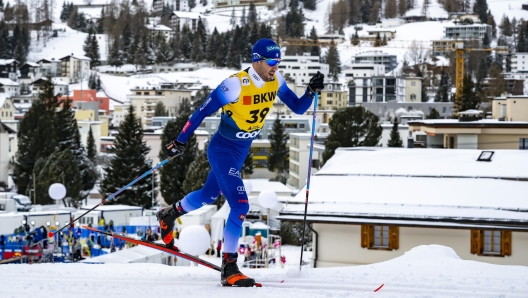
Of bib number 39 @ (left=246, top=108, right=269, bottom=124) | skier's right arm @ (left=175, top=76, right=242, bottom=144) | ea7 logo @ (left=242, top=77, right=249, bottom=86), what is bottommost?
bib number 39 @ (left=246, top=108, right=269, bottom=124)

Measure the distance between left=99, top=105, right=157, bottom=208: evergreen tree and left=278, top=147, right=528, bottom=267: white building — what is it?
1040 inches

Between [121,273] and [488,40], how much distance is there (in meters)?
174

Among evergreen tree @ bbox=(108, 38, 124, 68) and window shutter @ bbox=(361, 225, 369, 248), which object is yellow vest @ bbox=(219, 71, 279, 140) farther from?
evergreen tree @ bbox=(108, 38, 124, 68)

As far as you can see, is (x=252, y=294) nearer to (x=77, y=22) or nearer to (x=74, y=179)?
(x=74, y=179)

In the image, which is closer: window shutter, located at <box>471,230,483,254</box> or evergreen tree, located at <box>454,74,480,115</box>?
window shutter, located at <box>471,230,483,254</box>

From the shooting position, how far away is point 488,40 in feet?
564

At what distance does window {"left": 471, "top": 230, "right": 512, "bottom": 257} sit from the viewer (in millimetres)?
13352

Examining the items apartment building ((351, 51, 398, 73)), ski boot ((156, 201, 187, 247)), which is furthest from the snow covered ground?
apartment building ((351, 51, 398, 73))

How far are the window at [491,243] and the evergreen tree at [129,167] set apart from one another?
29832 millimetres

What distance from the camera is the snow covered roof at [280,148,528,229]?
13500mm

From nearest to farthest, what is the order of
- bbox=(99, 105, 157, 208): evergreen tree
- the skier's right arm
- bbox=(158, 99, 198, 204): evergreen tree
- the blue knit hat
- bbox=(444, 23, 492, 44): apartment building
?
the skier's right arm → the blue knit hat → bbox=(99, 105, 157, 208): evergreen tree → bbox=(158, 99, 198, 204): evergreen tree → bbox=(444, 23, 492, 44): apartment building

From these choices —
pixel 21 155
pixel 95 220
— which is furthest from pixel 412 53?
pixel 95 220

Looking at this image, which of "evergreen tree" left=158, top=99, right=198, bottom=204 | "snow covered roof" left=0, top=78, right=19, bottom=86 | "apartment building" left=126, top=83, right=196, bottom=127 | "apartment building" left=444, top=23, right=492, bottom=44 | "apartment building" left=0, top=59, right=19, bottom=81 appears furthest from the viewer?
"apartment building" left=444, top=23, right=492, bottom=44

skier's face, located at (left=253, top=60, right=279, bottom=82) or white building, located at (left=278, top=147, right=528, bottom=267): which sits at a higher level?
skier's face, located at (left=253, top=60, right=279, bottom=82)
